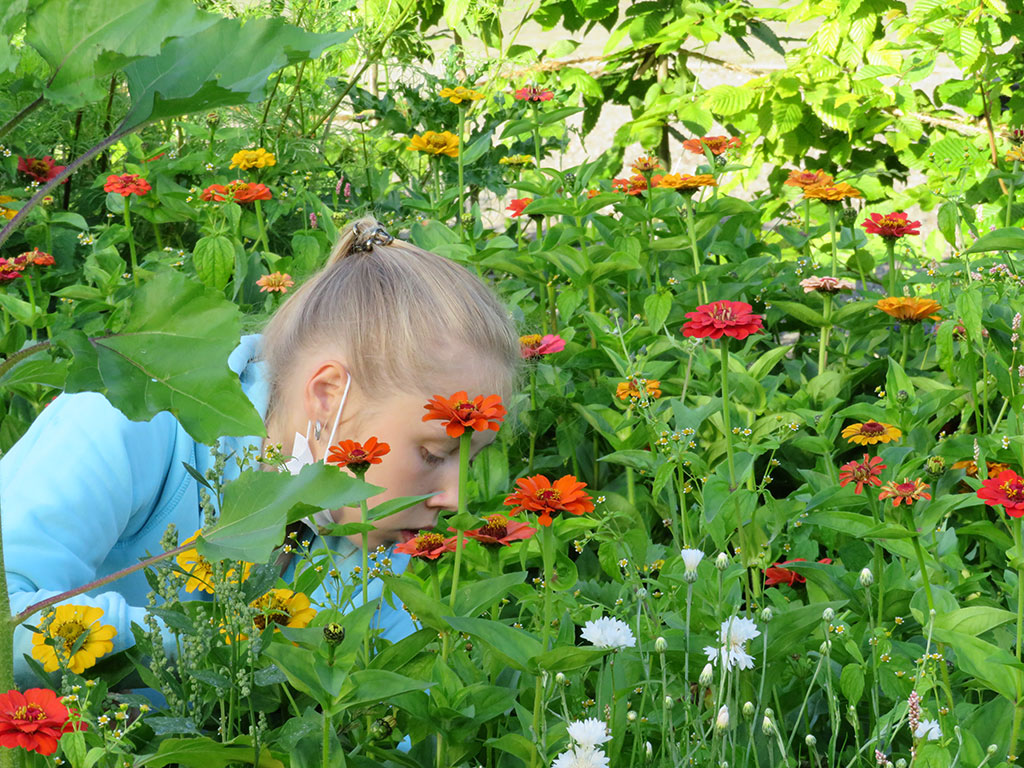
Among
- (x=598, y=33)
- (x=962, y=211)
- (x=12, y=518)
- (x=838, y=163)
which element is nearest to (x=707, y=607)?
(x=12, y=518)

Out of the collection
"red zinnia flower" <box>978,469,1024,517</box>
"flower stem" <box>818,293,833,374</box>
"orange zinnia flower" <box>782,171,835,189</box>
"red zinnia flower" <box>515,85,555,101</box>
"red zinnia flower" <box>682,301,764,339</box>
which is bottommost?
"flower stem" <box>818,293,833,374</box>

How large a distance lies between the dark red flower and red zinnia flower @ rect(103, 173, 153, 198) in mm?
1348

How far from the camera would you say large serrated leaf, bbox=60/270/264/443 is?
689 millimetres

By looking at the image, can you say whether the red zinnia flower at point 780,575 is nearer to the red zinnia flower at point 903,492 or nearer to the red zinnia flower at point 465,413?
the red zinnia flower at point 903,492

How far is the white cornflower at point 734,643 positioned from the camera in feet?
3.21

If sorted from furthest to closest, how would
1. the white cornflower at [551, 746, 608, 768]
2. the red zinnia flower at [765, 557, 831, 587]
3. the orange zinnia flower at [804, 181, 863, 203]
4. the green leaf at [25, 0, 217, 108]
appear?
the orange zinnia flower at [804, 181, 863, 203], the red zinnia flower at [765, 557, 831, 587], the white cornflower at [551, 746, 608, 768], the green leaf at [25, 0, 217, 108]

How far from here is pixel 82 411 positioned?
1642mm

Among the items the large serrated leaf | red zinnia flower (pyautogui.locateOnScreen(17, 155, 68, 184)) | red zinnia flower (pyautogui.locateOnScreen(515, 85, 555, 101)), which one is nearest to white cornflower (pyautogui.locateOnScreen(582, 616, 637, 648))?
the large serrated leaf

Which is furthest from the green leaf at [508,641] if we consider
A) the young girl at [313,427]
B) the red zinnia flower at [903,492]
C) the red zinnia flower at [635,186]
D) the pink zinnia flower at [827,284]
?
the red zinnia flower at [635,186]

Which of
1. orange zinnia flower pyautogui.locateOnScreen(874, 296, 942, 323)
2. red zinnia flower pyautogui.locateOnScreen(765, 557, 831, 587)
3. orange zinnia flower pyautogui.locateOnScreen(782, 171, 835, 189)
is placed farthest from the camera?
orange zinnia flower pyautogui.locateOnScreen(782, 171, 835, 189)

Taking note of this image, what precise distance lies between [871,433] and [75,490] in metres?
1.05

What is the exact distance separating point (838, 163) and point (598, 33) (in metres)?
3.11

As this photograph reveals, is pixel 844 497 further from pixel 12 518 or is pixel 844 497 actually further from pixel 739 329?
pixel 12 518

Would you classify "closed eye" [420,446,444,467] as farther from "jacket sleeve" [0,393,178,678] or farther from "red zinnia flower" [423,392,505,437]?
"red zinnia flower" [423,392,505,437]
